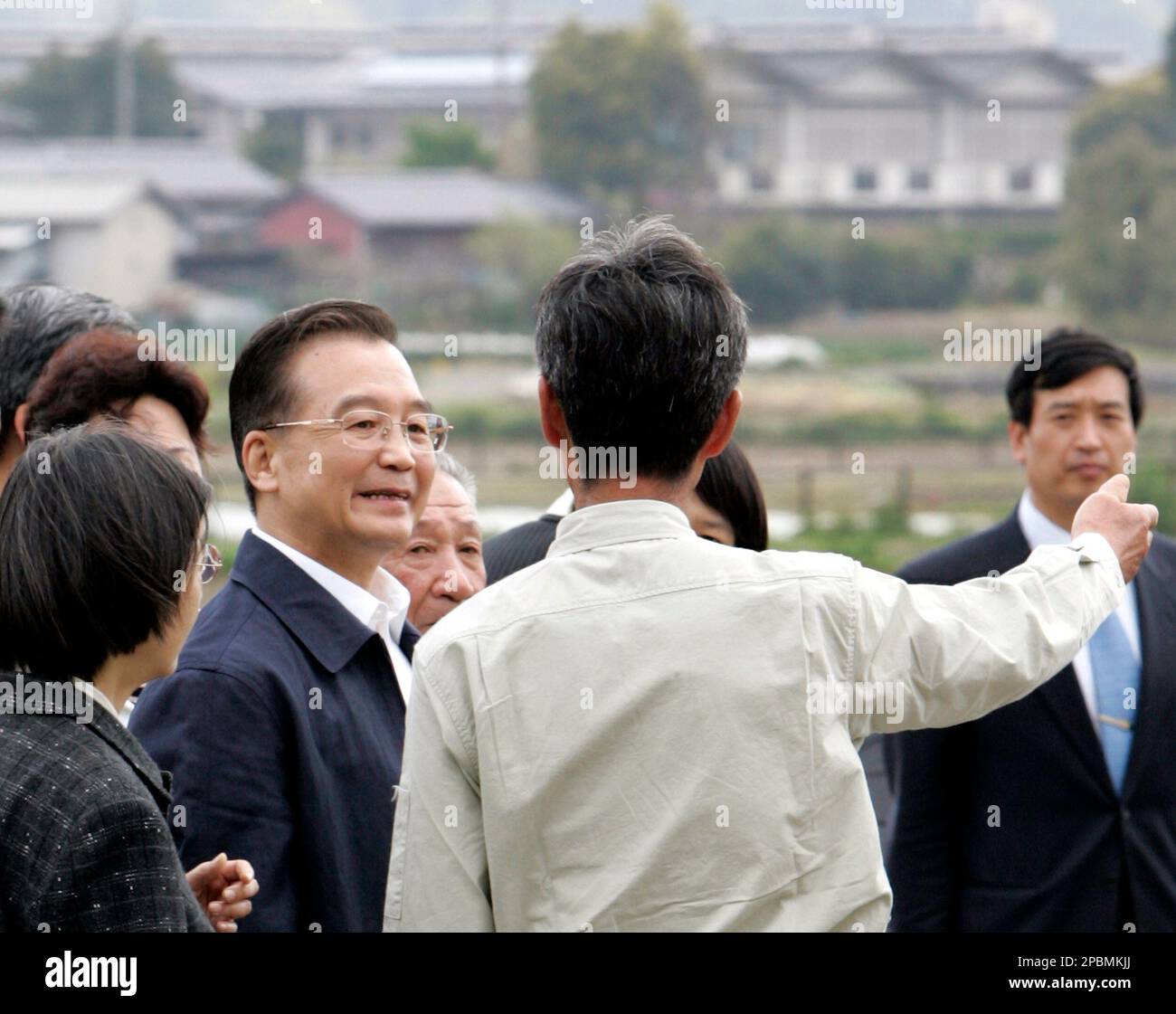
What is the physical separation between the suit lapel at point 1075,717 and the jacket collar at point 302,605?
997 millimetres

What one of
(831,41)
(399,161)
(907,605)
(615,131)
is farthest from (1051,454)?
(831,41)

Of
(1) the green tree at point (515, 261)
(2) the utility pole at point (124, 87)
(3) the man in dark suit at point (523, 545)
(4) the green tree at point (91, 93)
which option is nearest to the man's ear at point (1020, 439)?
(3) the man in dark suit at point (523, 545)

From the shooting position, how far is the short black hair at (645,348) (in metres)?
1.21

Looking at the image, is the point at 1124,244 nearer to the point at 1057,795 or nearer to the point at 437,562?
the point at 1057,795

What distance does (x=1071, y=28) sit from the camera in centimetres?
5603

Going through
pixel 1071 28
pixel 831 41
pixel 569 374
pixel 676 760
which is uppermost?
pixel 1071 28

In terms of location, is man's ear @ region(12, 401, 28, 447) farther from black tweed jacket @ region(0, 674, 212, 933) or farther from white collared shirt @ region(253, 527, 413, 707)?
black tweed jacket @ region(0, 674, 212, 933)

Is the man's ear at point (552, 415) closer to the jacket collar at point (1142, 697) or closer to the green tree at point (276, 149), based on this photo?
the jacket collar at point (1142, 697)

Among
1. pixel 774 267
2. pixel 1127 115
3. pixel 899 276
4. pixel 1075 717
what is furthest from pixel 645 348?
pixel 1127 115

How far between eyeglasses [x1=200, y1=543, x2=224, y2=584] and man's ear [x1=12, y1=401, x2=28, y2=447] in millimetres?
385

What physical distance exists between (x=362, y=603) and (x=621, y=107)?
22856mm

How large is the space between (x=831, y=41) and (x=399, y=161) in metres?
7.31

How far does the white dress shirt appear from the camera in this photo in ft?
3.81
